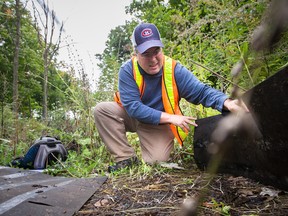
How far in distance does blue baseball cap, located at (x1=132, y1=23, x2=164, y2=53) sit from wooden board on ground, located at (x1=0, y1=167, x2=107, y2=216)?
1.30 metres

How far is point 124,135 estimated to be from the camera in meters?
3.41

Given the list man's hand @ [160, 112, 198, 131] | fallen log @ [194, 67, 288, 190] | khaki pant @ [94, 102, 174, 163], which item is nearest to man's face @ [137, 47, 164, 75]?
man's hand @ [160, 112, 198, 131]

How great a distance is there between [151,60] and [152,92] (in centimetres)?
37

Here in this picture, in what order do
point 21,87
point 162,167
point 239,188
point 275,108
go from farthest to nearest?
1. point 21,87
2. point 162,167
3. point 239,188
4. point 275,108

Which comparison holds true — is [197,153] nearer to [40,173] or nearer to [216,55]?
[216,55]

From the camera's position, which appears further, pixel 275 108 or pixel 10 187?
pixel 10 187

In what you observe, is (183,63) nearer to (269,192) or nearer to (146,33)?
(146,33)

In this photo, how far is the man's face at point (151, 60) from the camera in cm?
298

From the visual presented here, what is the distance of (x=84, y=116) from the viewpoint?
4246mm

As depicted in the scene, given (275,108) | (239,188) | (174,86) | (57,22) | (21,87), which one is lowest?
(239,188)

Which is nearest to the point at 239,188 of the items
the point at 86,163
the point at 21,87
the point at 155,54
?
the point at 155,54

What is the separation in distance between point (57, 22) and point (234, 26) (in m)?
2.73

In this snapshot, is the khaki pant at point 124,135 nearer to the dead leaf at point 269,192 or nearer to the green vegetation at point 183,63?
the green vegetation at point 183,63

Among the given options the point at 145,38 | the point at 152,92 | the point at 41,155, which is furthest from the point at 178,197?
the point at 41,155
